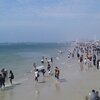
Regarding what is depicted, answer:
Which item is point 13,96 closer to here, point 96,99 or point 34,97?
point 34,97

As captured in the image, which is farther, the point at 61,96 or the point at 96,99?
the point at 61,96

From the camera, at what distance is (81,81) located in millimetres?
24797

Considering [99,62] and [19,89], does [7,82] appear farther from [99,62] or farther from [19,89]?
[99,62]

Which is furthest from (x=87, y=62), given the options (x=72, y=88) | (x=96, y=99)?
(x=96, y=99)

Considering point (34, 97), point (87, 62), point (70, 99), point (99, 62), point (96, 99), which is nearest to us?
point (96, 99)

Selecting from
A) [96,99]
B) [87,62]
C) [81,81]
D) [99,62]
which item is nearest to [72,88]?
[81,81]

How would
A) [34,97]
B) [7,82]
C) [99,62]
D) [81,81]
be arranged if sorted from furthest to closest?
1. [99,62]
2. [7,82]
3. [81,81]
4. [34,97]

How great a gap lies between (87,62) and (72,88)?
1556 cm

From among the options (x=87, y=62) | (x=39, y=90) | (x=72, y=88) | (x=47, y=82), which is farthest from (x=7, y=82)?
(x=87, y=62)

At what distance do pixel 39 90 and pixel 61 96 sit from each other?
319 centimetres

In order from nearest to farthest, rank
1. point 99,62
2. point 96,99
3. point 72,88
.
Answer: point 96,99 < point 72,88 < point 99,62

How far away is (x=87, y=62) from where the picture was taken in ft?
122

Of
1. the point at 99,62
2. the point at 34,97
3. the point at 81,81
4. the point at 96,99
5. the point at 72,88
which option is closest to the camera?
the point at 96,99

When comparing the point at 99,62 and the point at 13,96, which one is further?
the point at 99,62
